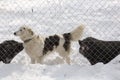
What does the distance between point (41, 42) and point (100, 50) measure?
1.22m

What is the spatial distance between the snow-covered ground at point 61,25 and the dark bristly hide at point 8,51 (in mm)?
198

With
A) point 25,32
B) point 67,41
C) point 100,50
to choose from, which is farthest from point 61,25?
point 100,50

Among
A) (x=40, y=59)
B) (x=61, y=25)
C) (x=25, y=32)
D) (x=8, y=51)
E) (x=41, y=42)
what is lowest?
(x=61, y=25)

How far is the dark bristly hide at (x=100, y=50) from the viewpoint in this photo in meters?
5.89

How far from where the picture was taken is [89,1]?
1258cm

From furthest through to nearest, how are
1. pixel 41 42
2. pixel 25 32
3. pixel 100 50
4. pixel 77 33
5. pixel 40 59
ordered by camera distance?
pixel 77 33 → pixel 40 59 → pixel 41 42 → pixel 25 32 → pixel 100 50

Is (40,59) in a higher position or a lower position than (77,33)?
lower

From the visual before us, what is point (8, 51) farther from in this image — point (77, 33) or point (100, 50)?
point (100, 50)

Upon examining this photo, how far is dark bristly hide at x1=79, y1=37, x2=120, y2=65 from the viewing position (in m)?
5.89

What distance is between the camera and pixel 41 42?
20.5 ft

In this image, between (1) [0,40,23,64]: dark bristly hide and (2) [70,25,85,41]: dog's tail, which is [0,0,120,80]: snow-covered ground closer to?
(1) [0,40,23,64]: dark bristly hide

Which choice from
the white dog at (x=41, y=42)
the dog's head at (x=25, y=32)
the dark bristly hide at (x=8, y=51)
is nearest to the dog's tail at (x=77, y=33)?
the white dog at (x=41, y=42)

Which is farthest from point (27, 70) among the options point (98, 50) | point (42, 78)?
point (98, 50)

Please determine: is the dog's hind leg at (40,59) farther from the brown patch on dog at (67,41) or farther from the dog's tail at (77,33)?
the dog's tail at (77,33)
